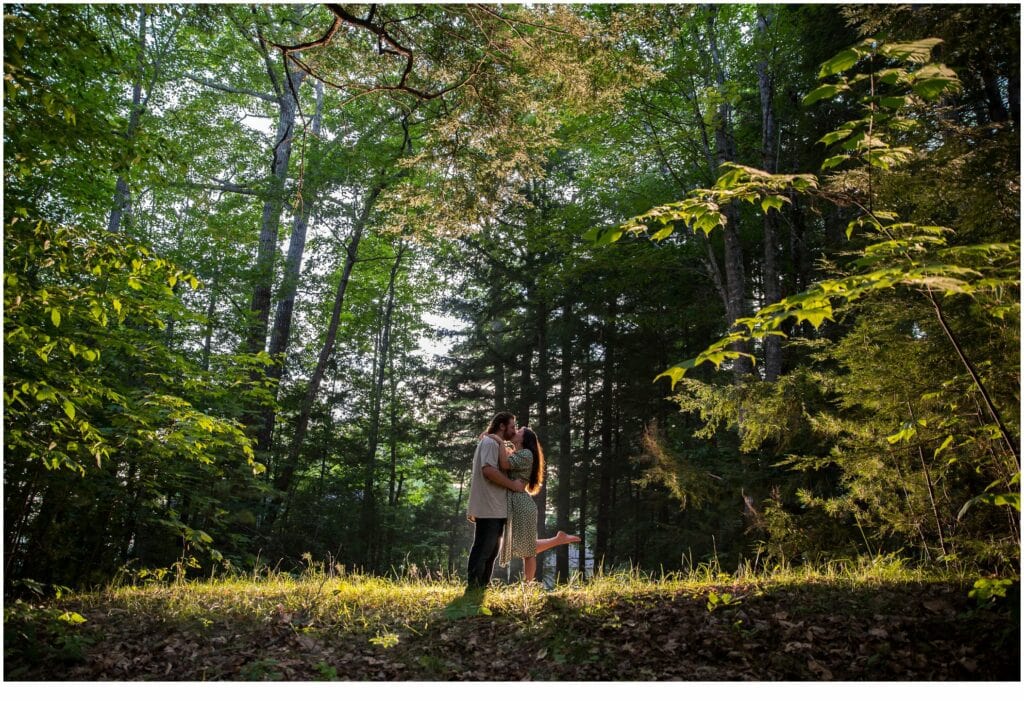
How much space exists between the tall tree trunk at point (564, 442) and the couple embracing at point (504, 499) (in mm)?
8338

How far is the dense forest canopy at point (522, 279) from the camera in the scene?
3330 millimetres

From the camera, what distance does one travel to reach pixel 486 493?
4.37 meters

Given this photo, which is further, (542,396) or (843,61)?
(542,396)

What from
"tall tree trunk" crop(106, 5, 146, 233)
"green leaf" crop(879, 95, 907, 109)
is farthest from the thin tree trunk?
"green leaf" crop(879, 95, 907, 109)

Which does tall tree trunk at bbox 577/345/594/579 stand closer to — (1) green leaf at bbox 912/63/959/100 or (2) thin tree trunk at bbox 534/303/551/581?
(2) thin tree trunk at bbox 534/303/551/581

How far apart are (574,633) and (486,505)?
4.05 ft

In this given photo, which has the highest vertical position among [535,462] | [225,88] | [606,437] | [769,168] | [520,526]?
[225,88]

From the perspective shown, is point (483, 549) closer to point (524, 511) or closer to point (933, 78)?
point (524, 511)

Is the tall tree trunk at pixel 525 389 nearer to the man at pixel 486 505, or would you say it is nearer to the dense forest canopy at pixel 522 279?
the dense forest canopy at pixel 522 279

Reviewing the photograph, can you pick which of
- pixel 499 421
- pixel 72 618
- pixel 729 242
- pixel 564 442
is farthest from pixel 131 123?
pixel 564 442

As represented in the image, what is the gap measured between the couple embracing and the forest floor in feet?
1.12

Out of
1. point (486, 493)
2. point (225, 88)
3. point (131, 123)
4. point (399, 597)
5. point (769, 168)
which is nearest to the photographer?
point (399, 597)

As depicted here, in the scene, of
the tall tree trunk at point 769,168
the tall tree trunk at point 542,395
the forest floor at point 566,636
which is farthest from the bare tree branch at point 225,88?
the forest floor at point 566,636
